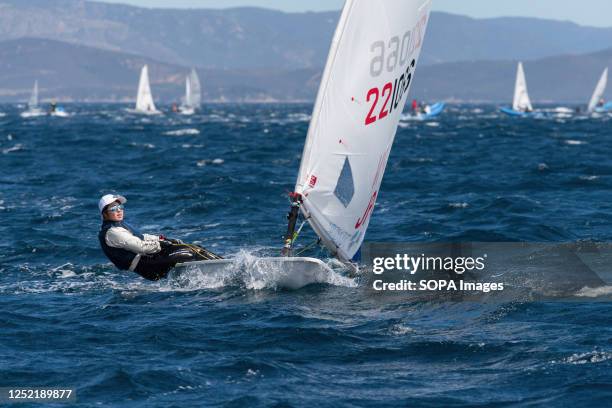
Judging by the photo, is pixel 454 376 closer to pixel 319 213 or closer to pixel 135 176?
pixel 319 213

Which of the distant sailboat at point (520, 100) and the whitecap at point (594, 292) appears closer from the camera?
the whitecap at point (594, 292)

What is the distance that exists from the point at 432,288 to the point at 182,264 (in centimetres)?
379

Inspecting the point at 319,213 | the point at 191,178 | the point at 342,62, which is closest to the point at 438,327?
the point at 319,213

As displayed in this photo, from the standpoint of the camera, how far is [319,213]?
14578 millimetres

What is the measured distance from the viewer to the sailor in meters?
15.1

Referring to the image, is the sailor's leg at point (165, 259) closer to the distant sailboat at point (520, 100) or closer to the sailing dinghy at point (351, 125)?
the sailing dinghy at point (351, 125)

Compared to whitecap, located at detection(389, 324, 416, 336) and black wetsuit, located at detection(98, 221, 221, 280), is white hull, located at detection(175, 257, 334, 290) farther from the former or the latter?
whitecap, located at detection(389, 324, 416, 336)

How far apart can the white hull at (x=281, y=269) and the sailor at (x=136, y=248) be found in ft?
1.12

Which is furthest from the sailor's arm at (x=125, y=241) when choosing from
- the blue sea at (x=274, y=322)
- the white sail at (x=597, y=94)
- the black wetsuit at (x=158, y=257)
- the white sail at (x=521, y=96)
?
the white sail at (x=597, y=94)

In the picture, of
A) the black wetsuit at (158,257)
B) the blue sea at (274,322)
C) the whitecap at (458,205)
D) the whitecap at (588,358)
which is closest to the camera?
the blue sea at (274,322)

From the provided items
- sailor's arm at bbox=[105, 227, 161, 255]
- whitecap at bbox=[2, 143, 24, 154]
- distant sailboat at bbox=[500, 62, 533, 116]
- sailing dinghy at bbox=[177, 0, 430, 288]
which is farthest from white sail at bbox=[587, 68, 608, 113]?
sailor's arm at bbox=[105, 227, 161, 255]

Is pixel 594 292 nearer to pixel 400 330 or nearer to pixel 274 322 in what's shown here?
pixel 400 330

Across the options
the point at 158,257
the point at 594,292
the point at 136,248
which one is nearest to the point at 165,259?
the point at 158,257

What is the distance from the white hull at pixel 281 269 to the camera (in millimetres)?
14633
